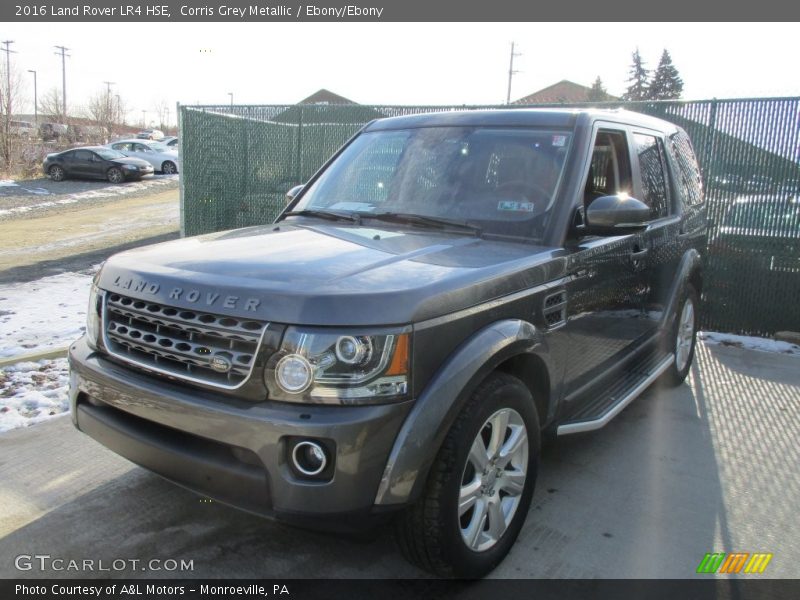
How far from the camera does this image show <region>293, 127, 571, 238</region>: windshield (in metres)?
3.42

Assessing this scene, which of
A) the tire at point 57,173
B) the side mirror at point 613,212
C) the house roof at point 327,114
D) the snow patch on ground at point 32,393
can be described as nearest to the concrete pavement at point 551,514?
the snow patch on ground at point 32,393

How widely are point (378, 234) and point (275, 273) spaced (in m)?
0.90

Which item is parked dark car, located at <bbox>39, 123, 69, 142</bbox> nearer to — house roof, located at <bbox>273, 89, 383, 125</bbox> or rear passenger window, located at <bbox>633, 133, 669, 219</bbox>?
house roof, located at <bbox>273, 89, 383, 125</bbox>

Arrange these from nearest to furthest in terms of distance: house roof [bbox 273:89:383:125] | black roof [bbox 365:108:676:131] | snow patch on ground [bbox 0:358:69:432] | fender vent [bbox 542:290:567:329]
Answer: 1. fender vent [bbox 542:290:567:329]
2. black roof [bbox 365:108:676:131]
3. snow patch on ground [bbox 0:358:69:432]
4. house roof [bbox 273:89:383:125]

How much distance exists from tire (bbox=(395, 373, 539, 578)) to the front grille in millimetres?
826

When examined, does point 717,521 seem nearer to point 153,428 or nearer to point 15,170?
point 153,428

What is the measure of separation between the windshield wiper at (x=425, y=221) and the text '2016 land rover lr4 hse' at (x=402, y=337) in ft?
0.04

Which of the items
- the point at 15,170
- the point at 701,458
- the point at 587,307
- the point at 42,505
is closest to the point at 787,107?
the point at 701,458

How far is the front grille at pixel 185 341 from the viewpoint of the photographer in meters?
2.35

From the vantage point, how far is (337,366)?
227 centimetres

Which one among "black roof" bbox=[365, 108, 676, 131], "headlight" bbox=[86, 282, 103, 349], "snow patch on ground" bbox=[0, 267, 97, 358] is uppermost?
"black roof" bbox=[365, 108, 676, 131]

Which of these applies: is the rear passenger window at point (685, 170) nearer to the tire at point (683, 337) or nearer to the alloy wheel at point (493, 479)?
the tire at point (683, 337)

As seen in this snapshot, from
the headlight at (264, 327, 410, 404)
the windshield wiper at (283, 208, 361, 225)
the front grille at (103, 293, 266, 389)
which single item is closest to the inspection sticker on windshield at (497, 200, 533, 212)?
the windshield wiper at (283, 208, 361, 225)

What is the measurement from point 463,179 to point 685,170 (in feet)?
8.55
